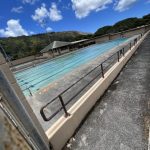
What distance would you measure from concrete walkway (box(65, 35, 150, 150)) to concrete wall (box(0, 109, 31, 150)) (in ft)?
5.49

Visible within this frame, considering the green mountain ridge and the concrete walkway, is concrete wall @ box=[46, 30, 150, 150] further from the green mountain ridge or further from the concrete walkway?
the green mountain ridge

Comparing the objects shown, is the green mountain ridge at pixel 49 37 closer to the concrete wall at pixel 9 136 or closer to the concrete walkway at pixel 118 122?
the concrete walkway at pixel 118 122

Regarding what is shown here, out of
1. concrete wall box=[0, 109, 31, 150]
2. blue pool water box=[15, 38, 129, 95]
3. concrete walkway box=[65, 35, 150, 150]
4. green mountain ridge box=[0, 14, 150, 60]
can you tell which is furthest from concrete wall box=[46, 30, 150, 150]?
green mountain ridge box=[0, 14, 150, 60]

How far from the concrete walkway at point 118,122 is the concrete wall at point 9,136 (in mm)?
1674

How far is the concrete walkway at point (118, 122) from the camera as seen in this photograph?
322cm

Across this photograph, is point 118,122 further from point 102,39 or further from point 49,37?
point 49,37

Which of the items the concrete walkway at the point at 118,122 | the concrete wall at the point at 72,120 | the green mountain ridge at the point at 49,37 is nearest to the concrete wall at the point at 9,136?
the concrete wall at the point at 72,120

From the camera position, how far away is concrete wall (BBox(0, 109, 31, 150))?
6.17 ft

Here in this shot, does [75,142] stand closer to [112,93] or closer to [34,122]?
[34,122]

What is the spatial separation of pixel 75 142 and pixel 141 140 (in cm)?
161

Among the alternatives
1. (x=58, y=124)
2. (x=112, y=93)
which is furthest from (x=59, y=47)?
(x=58, y=124)

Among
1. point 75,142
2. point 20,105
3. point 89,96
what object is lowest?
point 75,142

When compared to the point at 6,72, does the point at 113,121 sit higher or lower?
lower

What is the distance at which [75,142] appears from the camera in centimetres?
351
